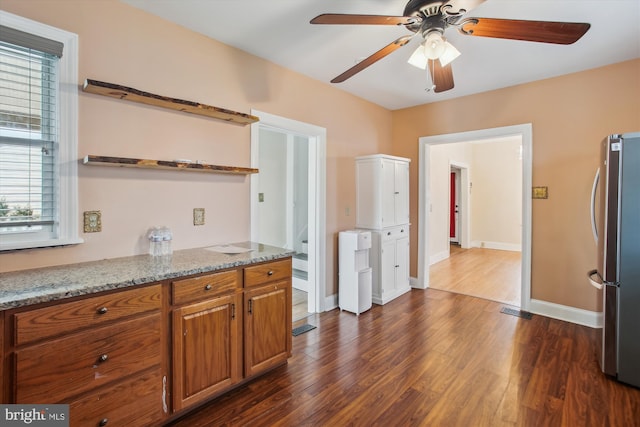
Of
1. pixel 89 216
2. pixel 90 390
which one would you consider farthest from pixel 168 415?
pixel 89 216

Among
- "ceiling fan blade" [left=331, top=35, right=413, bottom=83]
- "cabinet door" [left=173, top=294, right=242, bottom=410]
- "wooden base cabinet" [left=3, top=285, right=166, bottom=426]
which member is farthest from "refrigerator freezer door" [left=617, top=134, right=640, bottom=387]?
"wooden base cabinet" [left=3, top=285, right=166, bottom=426]

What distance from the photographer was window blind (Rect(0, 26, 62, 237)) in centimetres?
169

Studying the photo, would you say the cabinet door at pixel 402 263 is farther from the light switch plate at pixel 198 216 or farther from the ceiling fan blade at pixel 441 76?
the light switch plate at pixel 198 216

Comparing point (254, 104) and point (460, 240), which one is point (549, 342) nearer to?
point (254, 104)

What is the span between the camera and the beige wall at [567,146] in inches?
120

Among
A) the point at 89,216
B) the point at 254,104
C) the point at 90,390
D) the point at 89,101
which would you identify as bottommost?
the point at 90,390

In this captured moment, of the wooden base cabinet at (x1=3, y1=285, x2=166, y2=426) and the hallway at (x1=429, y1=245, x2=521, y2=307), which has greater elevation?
the wooden base cabinet at (x1=3, y1=285, x2=166, y2=426)

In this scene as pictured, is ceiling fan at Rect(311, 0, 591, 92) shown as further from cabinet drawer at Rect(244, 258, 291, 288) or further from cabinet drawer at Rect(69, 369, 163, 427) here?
cabinet drawer at Rect(69, 369, 163, 427)

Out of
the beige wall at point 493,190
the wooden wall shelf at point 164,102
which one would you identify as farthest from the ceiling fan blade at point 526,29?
the beige wall at point 493,190

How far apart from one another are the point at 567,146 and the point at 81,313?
14.0ft

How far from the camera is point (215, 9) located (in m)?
2.17

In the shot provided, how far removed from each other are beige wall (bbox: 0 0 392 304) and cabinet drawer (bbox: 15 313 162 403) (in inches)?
27.0

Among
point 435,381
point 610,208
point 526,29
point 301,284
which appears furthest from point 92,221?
point 610,208

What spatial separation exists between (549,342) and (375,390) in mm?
1830
